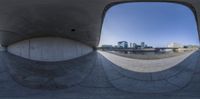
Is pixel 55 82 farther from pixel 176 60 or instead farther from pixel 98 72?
pixel 176 60

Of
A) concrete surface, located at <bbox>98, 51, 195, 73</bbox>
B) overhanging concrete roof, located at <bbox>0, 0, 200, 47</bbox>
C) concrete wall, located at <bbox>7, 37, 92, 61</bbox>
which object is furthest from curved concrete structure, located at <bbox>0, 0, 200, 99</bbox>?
concrete surface, located at <bbox>98, 51, 195, 73</bbox>

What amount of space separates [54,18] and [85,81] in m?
6.90

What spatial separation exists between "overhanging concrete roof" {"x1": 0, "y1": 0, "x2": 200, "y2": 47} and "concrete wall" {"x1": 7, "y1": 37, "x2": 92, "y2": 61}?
895mm

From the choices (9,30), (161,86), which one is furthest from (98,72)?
(9,30)

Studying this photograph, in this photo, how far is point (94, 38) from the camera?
31.6 m

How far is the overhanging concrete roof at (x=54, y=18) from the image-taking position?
19.1 meters

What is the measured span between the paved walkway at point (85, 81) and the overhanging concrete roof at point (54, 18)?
3.35 metres

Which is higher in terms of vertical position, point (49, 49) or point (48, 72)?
point (49, 49)

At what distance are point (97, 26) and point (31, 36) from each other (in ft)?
29.6

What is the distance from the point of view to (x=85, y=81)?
2117 cm

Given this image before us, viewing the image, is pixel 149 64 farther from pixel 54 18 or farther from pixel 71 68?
pixel 54 18

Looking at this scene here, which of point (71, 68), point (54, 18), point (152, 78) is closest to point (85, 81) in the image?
point (71, 68)

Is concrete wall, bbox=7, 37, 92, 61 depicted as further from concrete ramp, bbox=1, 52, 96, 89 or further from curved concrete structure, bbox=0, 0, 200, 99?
concrete ramp, bbox=1, 52, 96, 89

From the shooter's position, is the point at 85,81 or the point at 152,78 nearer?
the point at 85,81
